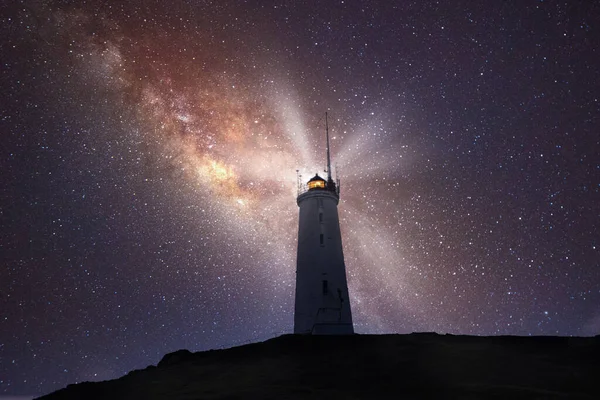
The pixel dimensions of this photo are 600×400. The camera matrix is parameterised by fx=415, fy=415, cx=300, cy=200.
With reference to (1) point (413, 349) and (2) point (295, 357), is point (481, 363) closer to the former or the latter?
(1) point (413, 349)

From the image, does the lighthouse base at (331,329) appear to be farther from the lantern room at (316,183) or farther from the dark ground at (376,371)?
the dark ground at (376,371)

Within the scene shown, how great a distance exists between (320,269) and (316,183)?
22.4ft

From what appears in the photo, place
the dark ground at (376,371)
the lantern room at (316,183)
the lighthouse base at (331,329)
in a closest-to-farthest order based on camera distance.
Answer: the dark ground at (376,371)
the lighthouse base at (331,329)
the lantern room at (316,183)

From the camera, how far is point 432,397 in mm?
8961

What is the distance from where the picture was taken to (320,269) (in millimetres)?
27141

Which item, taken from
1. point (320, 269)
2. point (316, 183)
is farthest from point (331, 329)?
point (316, 183)

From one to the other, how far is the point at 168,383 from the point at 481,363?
8724 mm

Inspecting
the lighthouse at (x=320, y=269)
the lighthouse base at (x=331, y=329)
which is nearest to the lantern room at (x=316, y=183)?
the lighthouse at (x=320, y=269)

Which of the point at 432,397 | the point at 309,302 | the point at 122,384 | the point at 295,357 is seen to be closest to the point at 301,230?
the point at 309,302

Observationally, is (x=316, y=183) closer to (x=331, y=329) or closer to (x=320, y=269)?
(x=320, y=269)

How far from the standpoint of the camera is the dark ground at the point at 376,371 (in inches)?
375

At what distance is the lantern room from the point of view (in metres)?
30.5

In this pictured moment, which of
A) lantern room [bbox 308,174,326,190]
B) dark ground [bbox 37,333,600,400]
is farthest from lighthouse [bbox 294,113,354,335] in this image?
dark ground [bbox 37,333,600,400]

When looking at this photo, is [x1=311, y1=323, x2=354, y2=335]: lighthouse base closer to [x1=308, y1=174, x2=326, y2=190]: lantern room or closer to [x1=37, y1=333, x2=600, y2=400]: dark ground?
[x1=308, y1=174, x2=326, y2=190]: lantern room
